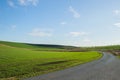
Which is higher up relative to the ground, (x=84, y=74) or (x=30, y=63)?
(x=30, y=63)

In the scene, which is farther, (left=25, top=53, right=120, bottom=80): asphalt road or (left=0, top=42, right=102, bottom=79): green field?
(left=0, top=42, right=102, bottom=79): green field

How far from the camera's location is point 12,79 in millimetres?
21672

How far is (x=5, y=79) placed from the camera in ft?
72.5

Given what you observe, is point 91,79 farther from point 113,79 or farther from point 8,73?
point 8,73

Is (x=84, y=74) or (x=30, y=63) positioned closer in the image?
(x=84, y=74)

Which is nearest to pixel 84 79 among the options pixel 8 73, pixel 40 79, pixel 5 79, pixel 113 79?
pixel 113 79

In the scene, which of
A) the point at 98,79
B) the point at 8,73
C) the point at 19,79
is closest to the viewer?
the point at 98,79

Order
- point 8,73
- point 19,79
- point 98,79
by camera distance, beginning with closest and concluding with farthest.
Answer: point 98,79, point 19,79, point 8,73

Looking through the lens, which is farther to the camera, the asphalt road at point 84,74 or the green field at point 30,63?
A: the green field at point 30,63

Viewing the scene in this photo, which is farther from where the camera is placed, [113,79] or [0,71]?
[0,71]

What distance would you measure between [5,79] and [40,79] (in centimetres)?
384

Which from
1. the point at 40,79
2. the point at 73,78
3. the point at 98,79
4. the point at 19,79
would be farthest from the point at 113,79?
the point at 19,79

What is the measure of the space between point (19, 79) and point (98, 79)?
7.05 m

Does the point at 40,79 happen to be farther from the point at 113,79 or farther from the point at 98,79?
the point at 113,79
